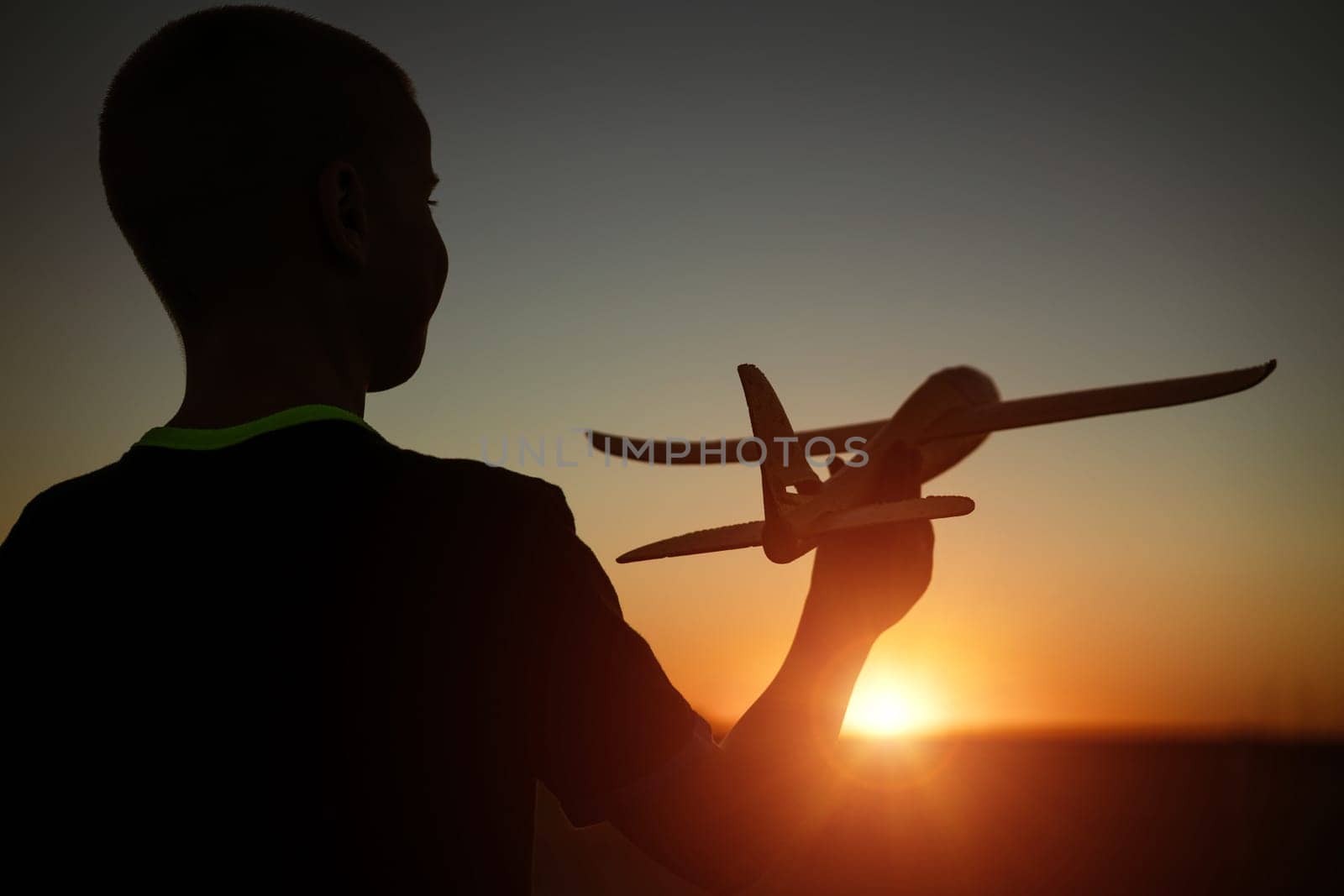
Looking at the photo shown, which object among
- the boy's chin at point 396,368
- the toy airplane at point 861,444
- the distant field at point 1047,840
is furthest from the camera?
the distant field at point 1047,840

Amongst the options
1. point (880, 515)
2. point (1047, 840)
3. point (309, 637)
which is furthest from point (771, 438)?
point (1047, 840)

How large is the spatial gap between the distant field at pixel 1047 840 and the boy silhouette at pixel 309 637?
57.3ft

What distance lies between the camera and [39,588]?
174 cm

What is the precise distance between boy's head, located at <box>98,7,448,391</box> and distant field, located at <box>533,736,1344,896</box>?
17588 mm

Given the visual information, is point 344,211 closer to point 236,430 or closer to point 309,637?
point 236,430

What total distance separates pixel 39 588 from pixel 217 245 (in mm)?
804

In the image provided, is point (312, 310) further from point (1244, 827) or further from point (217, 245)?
point (1244, 827)

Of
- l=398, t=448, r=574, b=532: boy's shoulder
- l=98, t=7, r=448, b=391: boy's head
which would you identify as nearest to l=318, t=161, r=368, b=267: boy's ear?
l=98, t=7, r=448, b=391: boy's head

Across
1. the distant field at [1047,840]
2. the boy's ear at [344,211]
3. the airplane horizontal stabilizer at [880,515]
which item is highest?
the boy's ear at [344,211]

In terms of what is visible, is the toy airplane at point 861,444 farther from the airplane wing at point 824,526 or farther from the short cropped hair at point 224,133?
the short cropped hair at point 224,133

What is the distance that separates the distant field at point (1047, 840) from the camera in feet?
138

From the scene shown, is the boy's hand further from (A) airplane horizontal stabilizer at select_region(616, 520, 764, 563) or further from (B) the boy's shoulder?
(A) airplane horizontal stabilizer at select_region(616, 520, 764, 563)

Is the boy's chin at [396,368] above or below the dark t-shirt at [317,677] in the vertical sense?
above

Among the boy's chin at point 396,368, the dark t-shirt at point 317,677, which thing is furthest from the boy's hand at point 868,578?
the boy's chin at point 396,368
